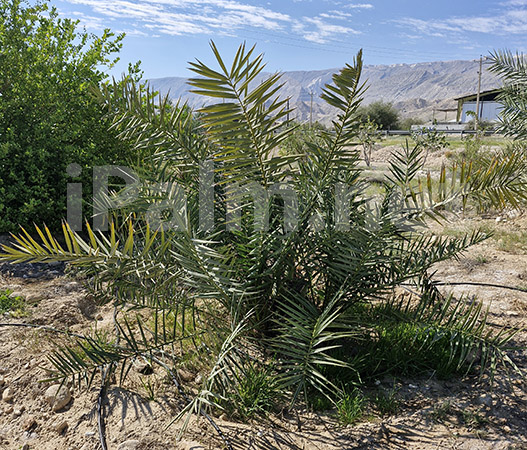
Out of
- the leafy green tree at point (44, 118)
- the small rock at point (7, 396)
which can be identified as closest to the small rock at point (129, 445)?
the small rock at point (7, 396)

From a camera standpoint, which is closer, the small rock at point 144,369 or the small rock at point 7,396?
the small rock at point 7,396

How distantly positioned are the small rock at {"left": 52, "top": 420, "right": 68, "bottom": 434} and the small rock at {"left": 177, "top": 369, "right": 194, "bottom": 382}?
56 cm

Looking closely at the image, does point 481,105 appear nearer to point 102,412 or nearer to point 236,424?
point 236,424

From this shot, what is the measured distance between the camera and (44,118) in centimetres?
476

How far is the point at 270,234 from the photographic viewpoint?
7.05ft

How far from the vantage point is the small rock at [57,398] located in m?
2.07

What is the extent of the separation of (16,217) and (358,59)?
393cm

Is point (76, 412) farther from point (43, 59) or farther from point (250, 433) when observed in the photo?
point (43, 59)

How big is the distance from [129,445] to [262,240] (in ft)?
3.33

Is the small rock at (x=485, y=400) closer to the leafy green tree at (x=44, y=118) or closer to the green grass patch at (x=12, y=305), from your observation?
the green grass patch at (x=12, y=305)

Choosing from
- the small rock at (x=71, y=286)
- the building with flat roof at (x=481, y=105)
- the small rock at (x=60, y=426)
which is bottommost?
the small rock at (x=60, y=426)

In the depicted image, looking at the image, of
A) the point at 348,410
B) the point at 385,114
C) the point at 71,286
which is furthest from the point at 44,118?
the point at 385,114

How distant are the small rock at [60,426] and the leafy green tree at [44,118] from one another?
2838mm

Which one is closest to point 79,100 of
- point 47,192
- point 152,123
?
point 47,192
